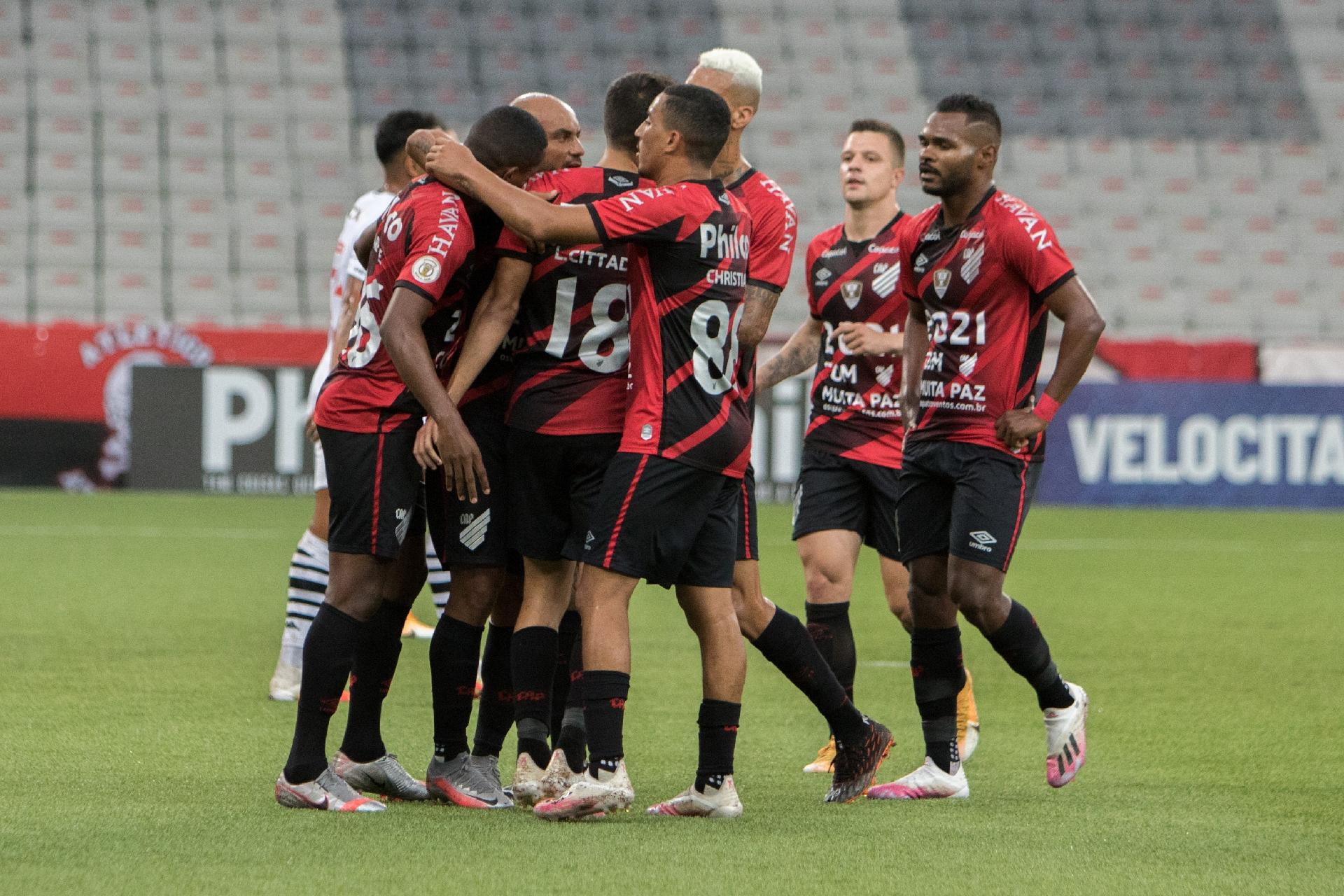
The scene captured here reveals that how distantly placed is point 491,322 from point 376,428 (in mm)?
394

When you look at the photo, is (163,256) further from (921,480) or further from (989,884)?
(989,884)

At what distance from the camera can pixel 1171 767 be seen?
5.43 m

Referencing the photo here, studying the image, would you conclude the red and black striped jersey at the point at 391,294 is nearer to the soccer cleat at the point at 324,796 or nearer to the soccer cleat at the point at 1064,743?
the soccer cleat at the point at 324,796

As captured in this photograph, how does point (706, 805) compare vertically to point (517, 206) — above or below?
below

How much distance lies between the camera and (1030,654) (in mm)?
5066

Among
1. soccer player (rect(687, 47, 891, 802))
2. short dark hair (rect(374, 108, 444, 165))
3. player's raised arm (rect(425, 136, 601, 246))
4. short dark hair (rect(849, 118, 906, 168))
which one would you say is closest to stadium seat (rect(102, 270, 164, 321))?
short dark hair (rect(374, 108, 444, 165))

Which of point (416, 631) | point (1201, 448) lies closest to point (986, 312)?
point (416, 631)

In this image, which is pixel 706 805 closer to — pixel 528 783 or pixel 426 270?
pixel 528 783

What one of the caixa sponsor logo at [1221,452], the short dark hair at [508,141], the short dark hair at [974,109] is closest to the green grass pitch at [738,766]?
the short dark hair at [508,141]

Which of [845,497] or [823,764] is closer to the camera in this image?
[823,764]

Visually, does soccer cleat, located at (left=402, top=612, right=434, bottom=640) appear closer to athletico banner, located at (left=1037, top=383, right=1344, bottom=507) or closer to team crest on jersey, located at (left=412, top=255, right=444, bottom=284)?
team crest on jersey, located at (left=412, top=255, right=444, bottom=284)

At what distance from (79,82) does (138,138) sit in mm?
965

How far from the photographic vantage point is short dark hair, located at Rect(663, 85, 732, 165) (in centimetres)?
452

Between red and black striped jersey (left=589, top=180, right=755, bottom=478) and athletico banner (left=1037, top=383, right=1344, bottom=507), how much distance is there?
11.9 m
